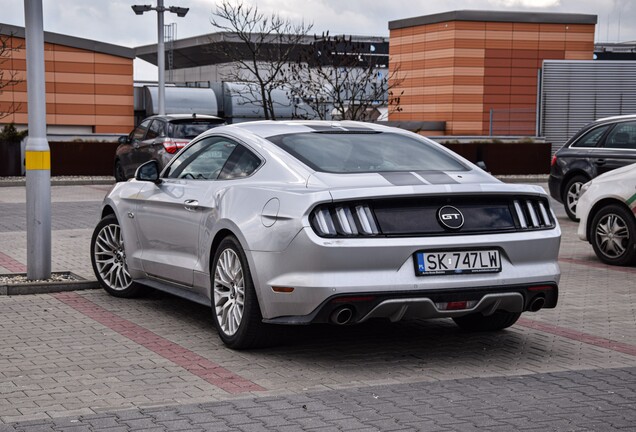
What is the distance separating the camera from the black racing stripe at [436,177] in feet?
21.9

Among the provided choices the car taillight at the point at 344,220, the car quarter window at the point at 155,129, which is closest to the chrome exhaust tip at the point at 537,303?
the car taillight at the point at 344,220

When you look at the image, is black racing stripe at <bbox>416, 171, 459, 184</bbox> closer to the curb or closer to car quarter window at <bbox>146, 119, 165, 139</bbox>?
the curb

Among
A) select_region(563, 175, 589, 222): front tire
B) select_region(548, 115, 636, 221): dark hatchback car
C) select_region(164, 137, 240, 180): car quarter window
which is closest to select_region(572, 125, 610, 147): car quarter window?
select_region(548, 115, 636, 221): dark hatchback car

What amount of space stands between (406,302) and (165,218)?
2.42 meters

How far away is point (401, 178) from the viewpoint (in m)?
6.67

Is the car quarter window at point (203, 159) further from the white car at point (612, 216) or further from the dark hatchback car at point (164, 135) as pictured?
the dark hatchback car at point (164, 135)

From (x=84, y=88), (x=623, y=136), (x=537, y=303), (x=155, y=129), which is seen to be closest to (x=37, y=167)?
(x=537, y=303)

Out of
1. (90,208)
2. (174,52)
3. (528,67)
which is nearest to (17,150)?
(90,208)

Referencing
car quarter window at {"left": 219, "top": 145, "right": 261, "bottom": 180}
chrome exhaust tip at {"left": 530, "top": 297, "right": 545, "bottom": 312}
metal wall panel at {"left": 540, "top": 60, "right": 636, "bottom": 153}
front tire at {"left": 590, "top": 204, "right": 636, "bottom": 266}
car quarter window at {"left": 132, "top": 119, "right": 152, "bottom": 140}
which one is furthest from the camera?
metal wall panel at {"left": 540, "top": 60, "right": 636, "bottom": 153}

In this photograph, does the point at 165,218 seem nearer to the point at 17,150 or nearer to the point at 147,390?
the point at 147,390

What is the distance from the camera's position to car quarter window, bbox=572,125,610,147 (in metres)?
16.8

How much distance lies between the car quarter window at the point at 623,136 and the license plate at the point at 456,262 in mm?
10256

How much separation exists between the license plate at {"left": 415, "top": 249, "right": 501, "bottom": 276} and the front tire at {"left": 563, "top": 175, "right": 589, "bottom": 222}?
1093 cm

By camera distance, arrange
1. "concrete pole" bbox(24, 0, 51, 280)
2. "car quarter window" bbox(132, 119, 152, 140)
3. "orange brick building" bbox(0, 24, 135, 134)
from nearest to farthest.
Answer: "concrete pole" bbox(24, 0, 51, 280)
"car quarter window" bbox(132, 119, 152, 140)
"orange brick building" bbox(0, 24, 135, 134)
